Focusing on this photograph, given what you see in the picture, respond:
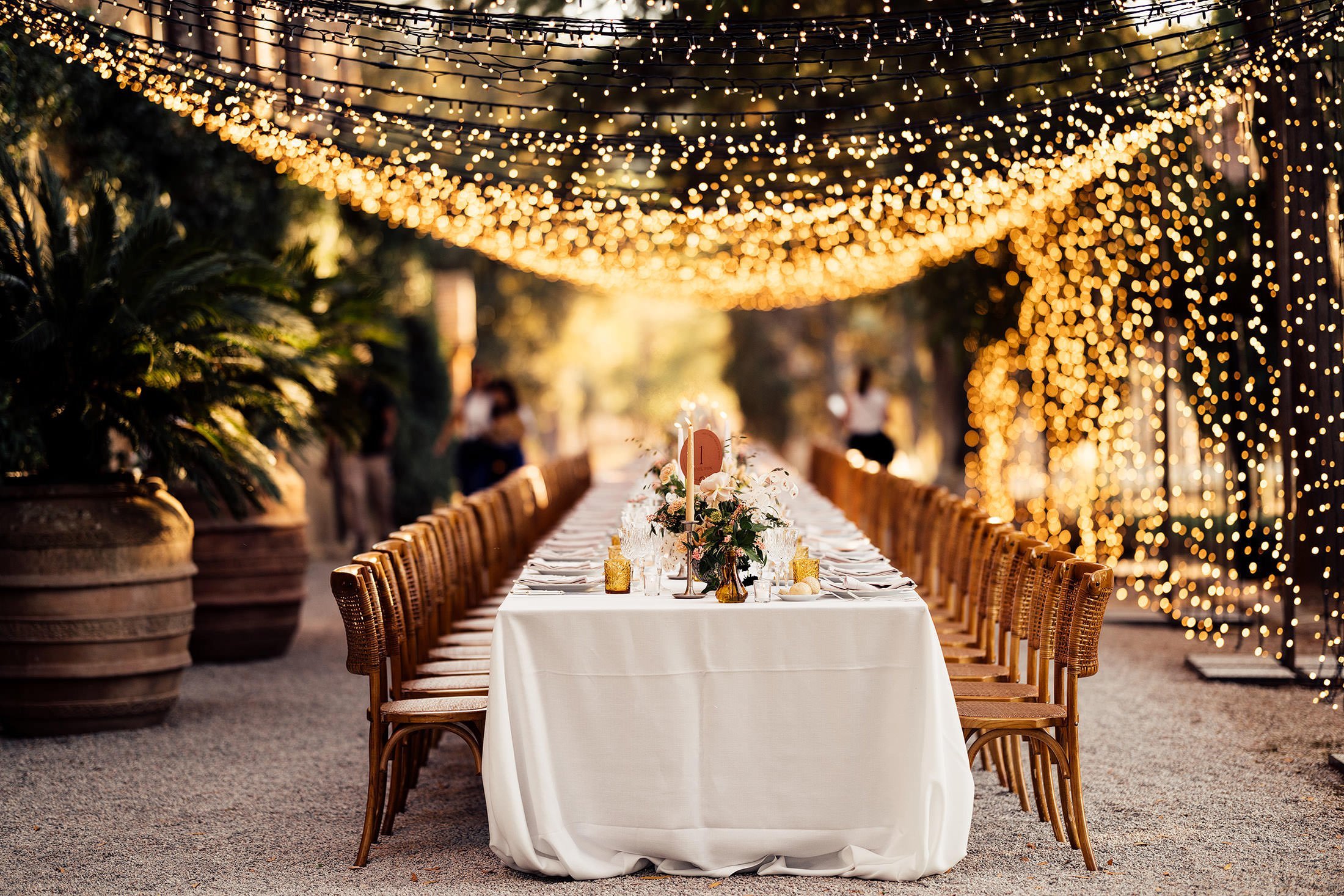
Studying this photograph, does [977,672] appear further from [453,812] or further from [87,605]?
[87,605]

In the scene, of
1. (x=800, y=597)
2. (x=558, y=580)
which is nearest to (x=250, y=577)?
(x=558, y=580)

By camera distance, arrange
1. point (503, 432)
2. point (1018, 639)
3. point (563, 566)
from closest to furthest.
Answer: point (1018, 639)
point (563, 566)
point (503, 432)

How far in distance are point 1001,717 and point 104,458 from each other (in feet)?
14.5

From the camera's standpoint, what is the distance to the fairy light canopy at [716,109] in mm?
5449

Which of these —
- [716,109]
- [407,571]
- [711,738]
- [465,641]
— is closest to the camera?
[711,738]

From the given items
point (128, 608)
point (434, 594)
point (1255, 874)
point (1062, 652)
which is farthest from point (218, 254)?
point (1255, 874)

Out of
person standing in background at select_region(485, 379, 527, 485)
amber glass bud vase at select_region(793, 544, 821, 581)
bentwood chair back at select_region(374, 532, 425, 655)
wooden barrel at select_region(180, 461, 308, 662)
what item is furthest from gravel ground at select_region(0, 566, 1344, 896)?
person standing in background at select_region(485, 379, 527, 485)

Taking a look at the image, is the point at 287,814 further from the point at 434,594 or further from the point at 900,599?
the point at 900,599

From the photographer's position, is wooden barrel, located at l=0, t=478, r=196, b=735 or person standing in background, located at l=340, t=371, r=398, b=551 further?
person standing in background, located at l=340, t=371, r=398, b=551

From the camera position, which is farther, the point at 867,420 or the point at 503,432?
the point at 867,420

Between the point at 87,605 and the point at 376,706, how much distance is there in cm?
222

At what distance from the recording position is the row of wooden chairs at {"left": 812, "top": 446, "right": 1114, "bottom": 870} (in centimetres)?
397

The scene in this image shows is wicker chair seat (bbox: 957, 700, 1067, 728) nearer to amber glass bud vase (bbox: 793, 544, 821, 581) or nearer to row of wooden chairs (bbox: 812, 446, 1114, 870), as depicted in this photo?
row of wooden chairs (bbox: 812, 446, 1114, 870)

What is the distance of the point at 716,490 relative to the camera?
423 centimetres
